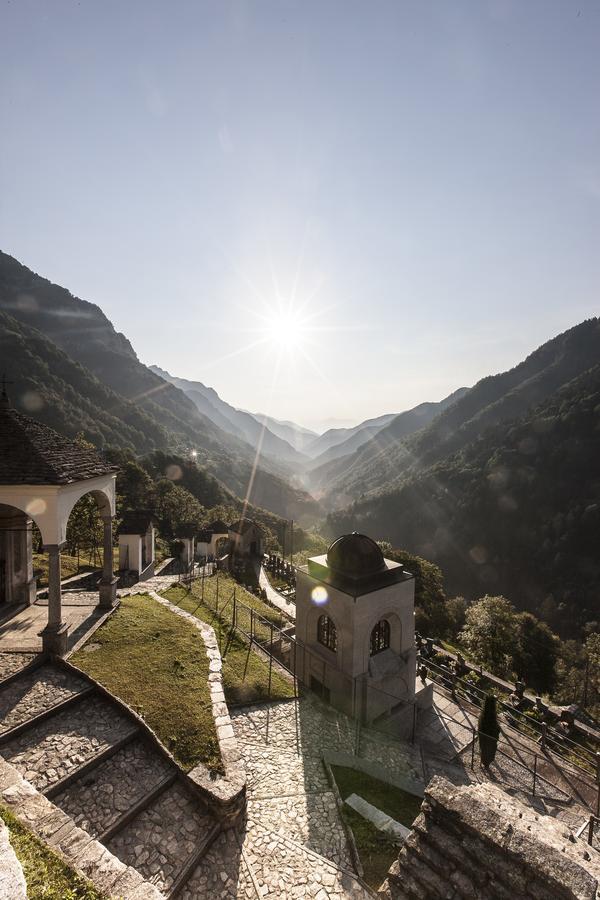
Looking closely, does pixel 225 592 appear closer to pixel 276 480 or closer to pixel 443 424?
pixel 276 480

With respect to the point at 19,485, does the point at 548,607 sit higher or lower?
lower

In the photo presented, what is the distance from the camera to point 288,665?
16391mm

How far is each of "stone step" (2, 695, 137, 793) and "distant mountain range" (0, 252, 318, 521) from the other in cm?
8336

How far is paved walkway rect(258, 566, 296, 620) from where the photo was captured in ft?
88.2

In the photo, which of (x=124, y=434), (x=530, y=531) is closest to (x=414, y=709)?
(x=530, y=531)

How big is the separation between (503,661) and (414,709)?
66.1ft

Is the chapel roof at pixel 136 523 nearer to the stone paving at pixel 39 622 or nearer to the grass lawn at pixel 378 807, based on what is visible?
the stone paving at pixel 39 622

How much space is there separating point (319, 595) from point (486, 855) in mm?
9416

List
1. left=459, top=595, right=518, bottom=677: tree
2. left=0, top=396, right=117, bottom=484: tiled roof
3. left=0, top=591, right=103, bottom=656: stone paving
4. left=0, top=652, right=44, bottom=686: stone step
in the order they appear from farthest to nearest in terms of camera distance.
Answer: left=459, top=595, right=518, bottom=677: tree < left=0, top=591, right=103, bottom=656: stone paving < left=0, top=396, right=117, bottom=484: tiled roof < left=0, top=652, right=44, bottom=686: stone step

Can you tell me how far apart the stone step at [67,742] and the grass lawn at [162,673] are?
58 centimetres

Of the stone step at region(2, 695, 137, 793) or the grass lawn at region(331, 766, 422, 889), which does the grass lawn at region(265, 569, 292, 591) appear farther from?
the stone step at region(2, 695, 137, 793)

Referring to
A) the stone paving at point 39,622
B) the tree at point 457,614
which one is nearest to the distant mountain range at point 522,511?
the tree at point 457,614

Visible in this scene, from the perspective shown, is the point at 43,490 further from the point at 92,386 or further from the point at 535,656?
the point at 92,386

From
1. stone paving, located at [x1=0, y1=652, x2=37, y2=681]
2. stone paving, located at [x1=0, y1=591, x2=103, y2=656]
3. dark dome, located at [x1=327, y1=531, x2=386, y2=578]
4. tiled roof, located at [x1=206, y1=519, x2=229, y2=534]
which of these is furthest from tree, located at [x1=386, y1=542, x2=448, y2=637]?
stone paving, located at [x1=0, y1=652, x2=37, y2=681]
